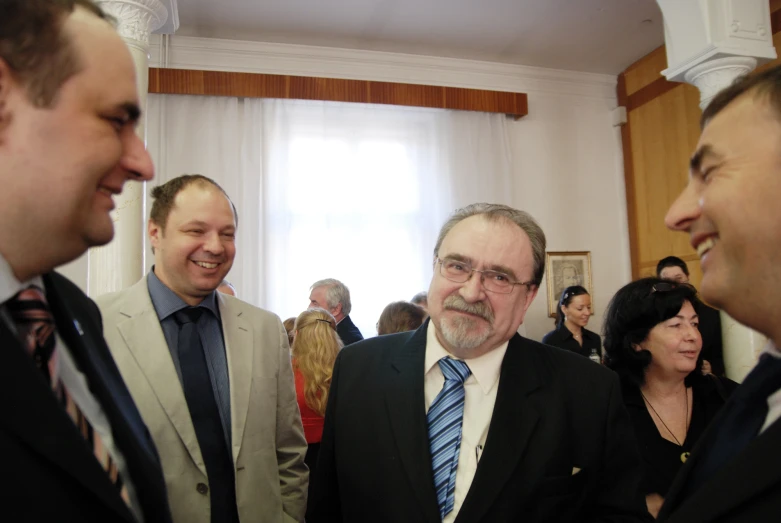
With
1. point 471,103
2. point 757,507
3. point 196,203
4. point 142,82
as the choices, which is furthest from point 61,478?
point 471,103

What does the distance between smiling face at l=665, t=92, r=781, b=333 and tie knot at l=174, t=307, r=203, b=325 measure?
163cm

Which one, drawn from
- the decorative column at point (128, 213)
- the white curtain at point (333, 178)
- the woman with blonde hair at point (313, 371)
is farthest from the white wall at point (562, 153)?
the woman with blonde hair at point (313, 371)

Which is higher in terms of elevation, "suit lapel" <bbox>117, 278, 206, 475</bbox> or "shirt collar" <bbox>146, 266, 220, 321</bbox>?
"shirt collar" <bbox>146, 266, 220, 321</bbox>

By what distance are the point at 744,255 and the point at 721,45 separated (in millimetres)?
4823

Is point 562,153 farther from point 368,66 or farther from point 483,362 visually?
point 483,362

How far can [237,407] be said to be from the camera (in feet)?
6.29

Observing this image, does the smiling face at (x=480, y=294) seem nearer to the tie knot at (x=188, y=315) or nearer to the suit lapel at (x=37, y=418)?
the tie knot at (x=188, y=315)

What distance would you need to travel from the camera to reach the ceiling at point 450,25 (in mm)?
6305

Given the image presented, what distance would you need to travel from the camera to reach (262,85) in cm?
677

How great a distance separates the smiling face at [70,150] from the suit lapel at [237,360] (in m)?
1.15

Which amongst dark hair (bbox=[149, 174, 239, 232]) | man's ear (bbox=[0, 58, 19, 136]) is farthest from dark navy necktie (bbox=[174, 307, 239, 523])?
man's ear (bbox=[0, 58, 19, 136])

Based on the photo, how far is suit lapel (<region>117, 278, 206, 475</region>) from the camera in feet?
5.80

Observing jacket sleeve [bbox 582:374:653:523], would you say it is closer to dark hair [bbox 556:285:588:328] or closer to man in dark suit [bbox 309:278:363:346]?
man in dark suit [bbox 309:278:363:346]

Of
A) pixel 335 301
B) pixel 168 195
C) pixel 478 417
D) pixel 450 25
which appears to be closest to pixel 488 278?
pixel 478 417
